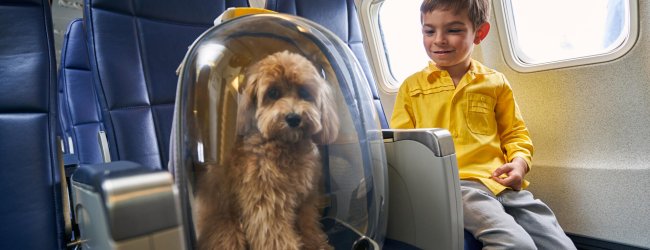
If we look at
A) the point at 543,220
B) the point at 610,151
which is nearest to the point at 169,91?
the point at 543,220

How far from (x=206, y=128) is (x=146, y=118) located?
468 millimetres

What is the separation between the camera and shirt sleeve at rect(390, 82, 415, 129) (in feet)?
4.46

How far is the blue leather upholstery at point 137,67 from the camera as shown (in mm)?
910

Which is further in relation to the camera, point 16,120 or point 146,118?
point 146,118

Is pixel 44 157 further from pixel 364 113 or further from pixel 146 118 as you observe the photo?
pixel 364 113

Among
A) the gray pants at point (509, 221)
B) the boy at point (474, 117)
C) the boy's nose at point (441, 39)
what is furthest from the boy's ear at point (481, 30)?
the gray pants at point (509, 221)

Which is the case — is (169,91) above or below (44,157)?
above

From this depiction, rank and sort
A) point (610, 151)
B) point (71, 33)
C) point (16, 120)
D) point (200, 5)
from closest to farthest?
point (16, 120)
point (200, 5)
point (610, 151)
point (71, 33)

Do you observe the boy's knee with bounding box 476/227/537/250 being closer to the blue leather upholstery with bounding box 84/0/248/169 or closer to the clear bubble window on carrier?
the clear bubble window on carrier

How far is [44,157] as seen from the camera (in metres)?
0.74

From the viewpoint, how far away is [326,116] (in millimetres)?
666

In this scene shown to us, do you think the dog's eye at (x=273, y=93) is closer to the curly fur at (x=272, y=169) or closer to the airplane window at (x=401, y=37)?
the curly fur at (x=272, y=169)

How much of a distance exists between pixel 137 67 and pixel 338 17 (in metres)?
0.82

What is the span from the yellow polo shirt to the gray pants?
0.31 feet
